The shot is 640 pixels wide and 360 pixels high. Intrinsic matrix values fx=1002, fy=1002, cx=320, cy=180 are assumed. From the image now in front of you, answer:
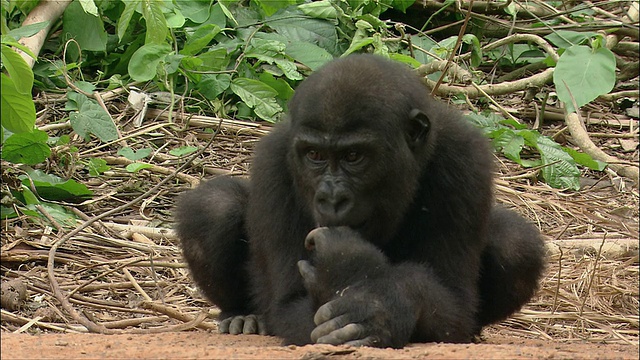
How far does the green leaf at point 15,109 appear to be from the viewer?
193 inches

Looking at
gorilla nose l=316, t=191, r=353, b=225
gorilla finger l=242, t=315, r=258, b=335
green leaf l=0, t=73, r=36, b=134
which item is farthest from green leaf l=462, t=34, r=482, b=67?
green leaf l=0, t=73, r=36, b=134

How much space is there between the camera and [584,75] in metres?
6.83

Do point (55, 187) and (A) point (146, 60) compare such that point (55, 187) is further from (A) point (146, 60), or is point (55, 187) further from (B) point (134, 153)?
(A) point (146, 60)

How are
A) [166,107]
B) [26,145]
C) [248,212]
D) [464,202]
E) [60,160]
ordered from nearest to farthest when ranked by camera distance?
[464,202] < [248,212] < [26,145] < [60,160] < [166,107]

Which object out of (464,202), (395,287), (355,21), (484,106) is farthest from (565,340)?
(355,21)

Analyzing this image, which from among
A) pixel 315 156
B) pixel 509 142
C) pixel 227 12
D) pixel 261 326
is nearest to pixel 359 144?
pixel 315 156

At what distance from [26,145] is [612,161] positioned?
429 cm

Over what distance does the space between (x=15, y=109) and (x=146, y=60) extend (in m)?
3.57

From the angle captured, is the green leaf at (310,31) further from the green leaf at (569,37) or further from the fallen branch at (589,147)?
the fallen branch at (589,147)

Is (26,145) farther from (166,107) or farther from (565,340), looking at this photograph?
(565,340)

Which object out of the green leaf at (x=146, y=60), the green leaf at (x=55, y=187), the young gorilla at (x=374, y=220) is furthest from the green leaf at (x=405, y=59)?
the young gorilla at (x=374, y=220)

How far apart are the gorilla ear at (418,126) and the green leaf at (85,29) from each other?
4.66 metres

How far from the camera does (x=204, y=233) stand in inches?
224

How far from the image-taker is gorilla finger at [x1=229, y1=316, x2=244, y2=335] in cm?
568
